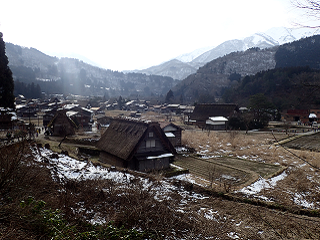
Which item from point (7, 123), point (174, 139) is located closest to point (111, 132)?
point (174, 139)

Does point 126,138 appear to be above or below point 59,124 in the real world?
above

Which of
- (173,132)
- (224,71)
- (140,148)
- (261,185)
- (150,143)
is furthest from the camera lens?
(224,71)

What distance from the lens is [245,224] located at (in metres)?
7.56

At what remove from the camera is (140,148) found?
1661 cm

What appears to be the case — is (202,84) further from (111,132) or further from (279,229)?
(279,229)

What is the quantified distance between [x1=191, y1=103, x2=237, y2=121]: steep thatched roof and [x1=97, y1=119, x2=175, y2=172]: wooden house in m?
32.9

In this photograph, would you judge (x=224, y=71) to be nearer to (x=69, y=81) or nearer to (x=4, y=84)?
(x=69, y=81)

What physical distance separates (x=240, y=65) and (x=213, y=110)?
345 ft

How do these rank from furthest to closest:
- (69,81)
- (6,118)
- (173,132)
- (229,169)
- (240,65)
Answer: (69,81)
(240,65)
(6,118)
(173,132)
(229,169)

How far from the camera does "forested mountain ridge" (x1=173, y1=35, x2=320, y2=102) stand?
319 feet

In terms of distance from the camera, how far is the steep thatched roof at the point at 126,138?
1617 centimetres

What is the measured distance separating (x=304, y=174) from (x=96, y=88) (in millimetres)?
158003

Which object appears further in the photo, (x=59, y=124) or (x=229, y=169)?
(x=59, y=124)

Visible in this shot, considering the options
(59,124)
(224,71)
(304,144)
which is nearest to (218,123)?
(304,144)
